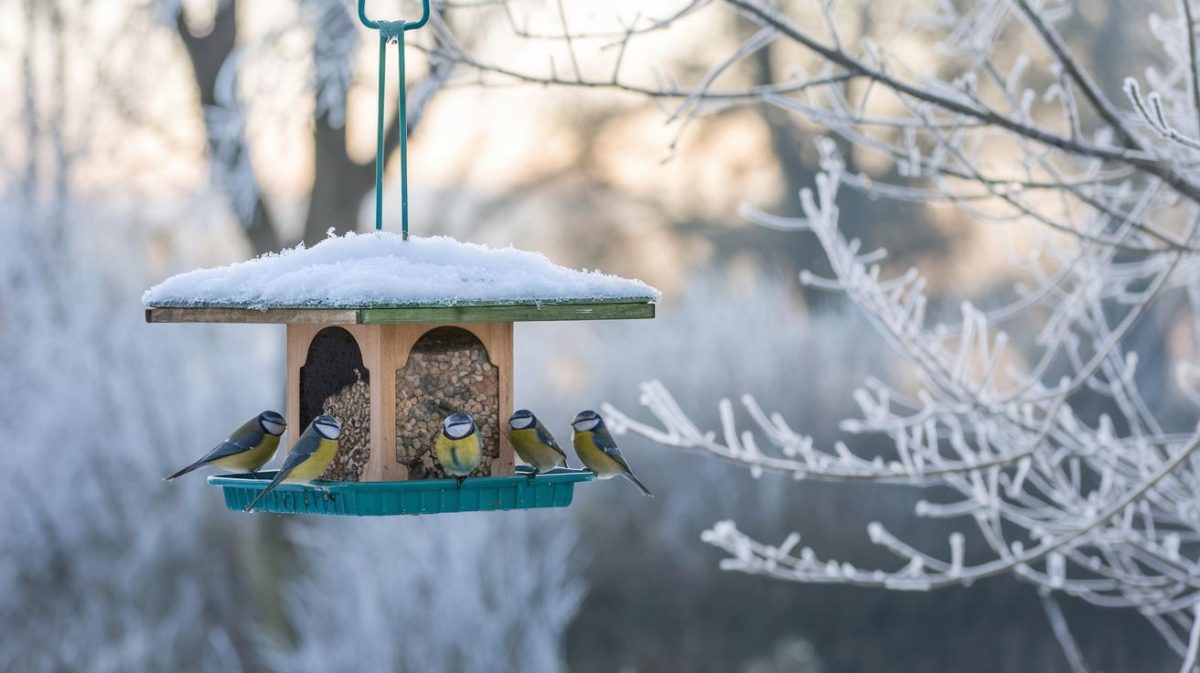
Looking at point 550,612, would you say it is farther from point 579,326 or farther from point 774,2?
point 774,2

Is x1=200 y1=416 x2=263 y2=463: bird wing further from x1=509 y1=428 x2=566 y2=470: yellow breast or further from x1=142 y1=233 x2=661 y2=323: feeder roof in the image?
x1=509 y1=428 x2=566 y2=470: yellow breast

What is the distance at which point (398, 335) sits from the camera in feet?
10.1

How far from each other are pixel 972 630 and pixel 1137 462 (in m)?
6.49

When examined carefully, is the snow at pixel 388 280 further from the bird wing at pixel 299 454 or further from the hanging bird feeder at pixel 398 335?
the bird wing at pixel 299 454

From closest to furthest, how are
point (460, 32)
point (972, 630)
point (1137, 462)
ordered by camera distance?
point (1137, 462), point (460, 32), point (972, 630)

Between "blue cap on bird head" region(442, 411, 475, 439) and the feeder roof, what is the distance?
219 mm

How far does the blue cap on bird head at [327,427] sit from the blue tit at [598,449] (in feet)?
1.68

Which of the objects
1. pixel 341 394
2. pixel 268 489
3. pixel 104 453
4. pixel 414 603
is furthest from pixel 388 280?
pixel 104 453

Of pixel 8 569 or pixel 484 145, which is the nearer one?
pixel 8 569

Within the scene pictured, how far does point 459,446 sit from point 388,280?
0.37 m

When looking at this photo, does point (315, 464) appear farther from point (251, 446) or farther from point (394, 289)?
point (394, 289)

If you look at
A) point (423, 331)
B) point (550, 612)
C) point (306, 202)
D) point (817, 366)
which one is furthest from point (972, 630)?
point (423, 331)

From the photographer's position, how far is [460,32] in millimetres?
7500

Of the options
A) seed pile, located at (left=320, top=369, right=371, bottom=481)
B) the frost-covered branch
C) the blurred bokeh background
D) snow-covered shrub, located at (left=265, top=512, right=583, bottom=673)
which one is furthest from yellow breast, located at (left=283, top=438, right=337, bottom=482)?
snow-covered shrub, located at (left=265, top=512, right=583, bottom=673)
